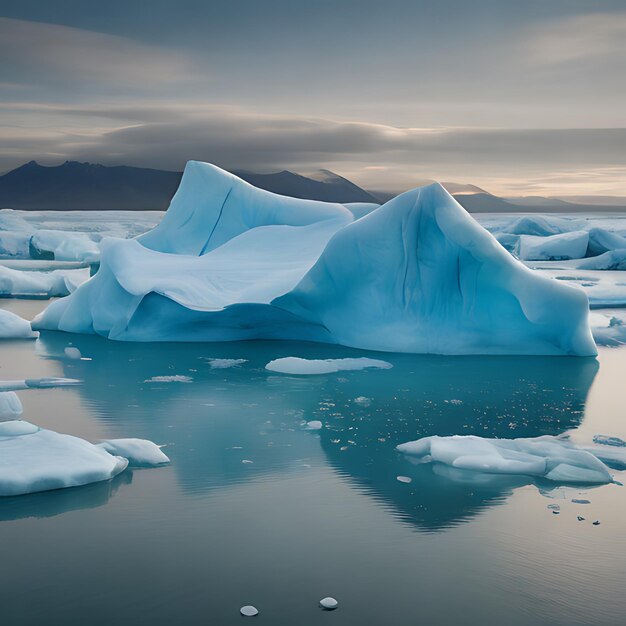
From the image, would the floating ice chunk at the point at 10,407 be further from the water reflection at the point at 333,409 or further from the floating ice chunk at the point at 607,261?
the floating ice chunk at the point at 607,261

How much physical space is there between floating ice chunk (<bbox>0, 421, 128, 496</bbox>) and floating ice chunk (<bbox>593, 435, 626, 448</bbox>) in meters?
2.98

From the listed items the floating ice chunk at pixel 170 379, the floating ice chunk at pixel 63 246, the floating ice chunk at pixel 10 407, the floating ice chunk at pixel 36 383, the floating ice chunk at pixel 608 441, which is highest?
the floating ice chunk at pixel 10 407

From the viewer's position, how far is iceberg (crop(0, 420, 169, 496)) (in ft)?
13.5

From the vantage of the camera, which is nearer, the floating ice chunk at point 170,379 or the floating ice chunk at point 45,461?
the floating ice chunk at point 45,461

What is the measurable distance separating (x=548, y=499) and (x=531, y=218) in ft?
81.2

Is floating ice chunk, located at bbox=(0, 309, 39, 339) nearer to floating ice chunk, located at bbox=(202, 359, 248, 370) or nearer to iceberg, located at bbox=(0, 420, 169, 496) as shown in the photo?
floating ice chunk, located at bbox=(202, 359, 248, 370)

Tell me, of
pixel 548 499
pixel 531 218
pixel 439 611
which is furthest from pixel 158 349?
pixel 531 218

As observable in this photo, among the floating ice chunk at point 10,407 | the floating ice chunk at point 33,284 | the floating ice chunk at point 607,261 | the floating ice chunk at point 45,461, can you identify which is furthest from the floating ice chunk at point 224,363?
the floating ice chunk at point 607,261

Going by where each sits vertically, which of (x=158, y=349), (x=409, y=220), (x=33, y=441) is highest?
(x=409, y=220)

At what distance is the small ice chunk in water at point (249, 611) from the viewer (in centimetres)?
296

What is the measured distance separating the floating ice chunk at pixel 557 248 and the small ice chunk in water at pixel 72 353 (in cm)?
1633

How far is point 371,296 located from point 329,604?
19.5ft

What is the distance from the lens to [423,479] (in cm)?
455

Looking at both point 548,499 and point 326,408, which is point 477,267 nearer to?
point 326,408
